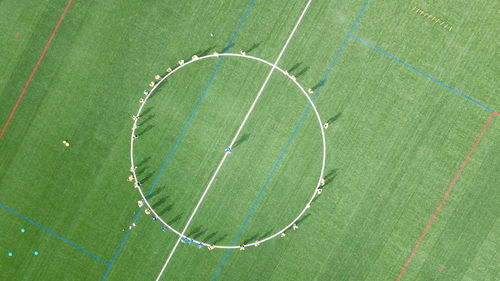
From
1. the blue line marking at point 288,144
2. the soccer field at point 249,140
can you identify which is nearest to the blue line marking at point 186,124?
the soccer field at point 249,140

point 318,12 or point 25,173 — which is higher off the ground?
point 318,12

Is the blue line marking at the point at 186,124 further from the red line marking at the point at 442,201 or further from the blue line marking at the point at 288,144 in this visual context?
the red line marking at the point at 442,201

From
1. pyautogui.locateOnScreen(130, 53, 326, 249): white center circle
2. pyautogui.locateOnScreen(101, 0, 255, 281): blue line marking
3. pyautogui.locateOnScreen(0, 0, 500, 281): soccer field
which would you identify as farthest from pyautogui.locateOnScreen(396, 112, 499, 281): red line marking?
pyautogui.locateOnScreen(101, 0, 255, 281): blue line marking

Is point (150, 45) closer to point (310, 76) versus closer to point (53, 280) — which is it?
point (310, 76)

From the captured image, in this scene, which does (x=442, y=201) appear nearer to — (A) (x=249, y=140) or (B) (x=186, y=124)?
(A) (x=249, y=140)

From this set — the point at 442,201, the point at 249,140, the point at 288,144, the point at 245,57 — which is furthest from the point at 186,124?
the point at 442,201

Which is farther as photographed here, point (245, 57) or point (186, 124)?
point (186, 124)

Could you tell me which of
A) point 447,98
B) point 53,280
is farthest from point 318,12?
point 53,280

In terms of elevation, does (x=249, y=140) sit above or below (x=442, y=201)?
below

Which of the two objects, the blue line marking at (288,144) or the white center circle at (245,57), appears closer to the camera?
the blue line marking at (288,144)
